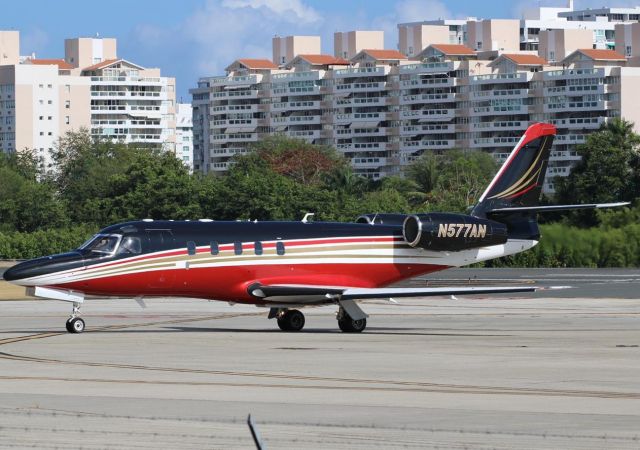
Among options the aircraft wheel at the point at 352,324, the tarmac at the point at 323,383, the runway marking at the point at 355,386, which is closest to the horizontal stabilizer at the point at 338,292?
the aircraft wheel at the point at 352,324

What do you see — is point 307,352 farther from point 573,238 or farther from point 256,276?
point 573,238

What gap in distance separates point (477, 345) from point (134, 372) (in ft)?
32.9

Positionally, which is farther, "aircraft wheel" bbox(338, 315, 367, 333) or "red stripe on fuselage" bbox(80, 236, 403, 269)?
"aircraft wheel" bbox(338, 315, 367, 333)

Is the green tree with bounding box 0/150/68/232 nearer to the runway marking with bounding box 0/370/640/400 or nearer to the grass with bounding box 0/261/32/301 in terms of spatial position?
the grass with bounding box 0/261/32/301

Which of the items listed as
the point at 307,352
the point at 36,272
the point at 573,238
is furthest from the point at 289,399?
the point at 573,238

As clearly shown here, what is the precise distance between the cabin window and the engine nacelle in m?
7.82

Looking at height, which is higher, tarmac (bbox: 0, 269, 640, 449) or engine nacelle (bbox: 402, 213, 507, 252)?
engine nacelle (bbox: 402, 213, 507, 252)

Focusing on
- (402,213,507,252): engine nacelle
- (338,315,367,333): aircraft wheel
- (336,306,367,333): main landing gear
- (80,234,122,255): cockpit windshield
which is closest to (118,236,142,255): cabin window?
(80,234,122,255): cockpit windshield

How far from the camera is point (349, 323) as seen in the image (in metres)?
41.0

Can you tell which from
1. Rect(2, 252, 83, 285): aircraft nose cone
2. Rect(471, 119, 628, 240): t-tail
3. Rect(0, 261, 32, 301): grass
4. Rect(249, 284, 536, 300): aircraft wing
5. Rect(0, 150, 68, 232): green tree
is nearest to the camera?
Rect(2, 252, 83, 285): aircraft nose cone

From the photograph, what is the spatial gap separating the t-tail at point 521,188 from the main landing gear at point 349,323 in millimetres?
5720

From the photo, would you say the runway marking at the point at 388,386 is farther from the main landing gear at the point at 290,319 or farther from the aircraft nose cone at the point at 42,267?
the main landing gear at the point at 290,319

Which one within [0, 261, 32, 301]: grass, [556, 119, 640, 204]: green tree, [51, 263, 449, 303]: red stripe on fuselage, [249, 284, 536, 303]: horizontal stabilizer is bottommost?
[0, 261, 32, 301]: grass

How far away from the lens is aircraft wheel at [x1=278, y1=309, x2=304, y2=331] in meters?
41.5
